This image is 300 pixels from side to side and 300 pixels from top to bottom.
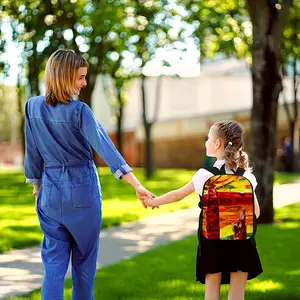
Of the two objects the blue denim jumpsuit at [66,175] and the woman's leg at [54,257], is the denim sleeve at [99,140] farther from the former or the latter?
the woman's leg at [54,257]

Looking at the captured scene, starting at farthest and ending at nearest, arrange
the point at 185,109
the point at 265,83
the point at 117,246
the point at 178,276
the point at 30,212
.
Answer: the point at 185,109, the point at 30,212, the point at 265,83, the point at 117,246, the point at 178,276

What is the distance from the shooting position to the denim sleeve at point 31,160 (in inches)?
175

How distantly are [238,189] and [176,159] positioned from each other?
131 ft

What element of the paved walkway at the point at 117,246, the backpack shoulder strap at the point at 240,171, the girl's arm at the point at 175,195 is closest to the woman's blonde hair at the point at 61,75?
the girl's arm at the point at 175,195

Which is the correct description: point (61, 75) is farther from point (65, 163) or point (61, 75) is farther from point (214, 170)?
point (214, 170)

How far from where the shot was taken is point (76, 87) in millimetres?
4301

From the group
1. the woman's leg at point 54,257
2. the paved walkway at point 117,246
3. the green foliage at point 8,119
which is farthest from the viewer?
the green foliage at point 8,119

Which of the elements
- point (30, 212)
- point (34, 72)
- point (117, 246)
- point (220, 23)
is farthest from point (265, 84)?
point (34, 72)

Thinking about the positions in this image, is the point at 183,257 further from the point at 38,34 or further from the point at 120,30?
the point at 38,34

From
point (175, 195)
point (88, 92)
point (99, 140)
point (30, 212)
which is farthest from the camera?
point (88, 92)

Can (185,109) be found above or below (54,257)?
above

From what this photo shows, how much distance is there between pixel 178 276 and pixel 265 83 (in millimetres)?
5182

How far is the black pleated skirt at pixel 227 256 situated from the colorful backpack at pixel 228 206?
0.06 m

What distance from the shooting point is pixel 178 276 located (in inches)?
275
